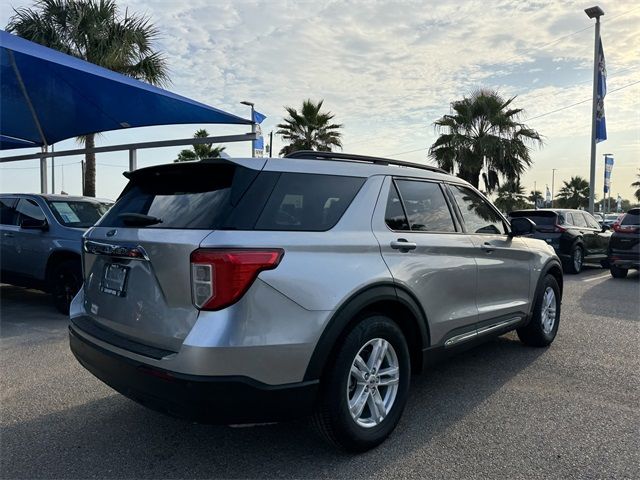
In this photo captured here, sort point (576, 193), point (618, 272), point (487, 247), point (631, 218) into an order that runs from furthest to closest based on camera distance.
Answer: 1. point (576, 193)
2. point (618, 272)
3. point (631, 218)
4. point (487, 247)

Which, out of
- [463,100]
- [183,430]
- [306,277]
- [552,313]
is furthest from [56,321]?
[463,100]

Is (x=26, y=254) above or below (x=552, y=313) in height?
above

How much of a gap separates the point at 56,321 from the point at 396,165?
5.14 metres

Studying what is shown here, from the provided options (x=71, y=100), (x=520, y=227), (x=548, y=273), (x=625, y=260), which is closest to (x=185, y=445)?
(x=520, y=227)

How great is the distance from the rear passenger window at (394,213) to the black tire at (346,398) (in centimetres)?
63

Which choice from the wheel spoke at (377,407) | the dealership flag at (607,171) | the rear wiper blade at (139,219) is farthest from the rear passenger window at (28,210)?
the dealership flag at (607,171)

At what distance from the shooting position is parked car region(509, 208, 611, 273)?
11.2 m

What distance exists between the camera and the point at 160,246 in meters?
2.53

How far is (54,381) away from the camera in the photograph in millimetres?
4180

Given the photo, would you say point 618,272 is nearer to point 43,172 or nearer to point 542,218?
point 542,218

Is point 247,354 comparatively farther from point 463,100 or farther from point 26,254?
point 463,100

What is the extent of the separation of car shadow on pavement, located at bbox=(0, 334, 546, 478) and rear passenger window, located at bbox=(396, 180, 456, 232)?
134 centimetres

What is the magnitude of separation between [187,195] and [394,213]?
1.36m

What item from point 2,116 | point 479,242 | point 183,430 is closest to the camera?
point 183,430
